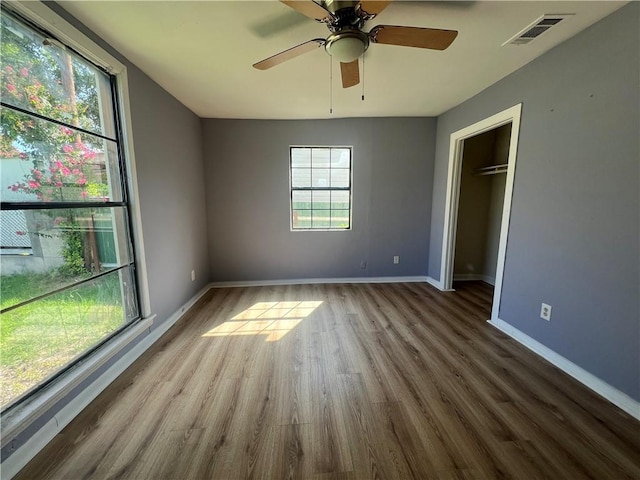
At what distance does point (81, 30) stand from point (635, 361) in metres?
3.99

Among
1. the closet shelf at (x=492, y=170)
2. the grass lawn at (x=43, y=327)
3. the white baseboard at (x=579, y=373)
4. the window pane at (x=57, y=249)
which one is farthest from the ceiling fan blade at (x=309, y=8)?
the closet shelf at (x=492, y=170)

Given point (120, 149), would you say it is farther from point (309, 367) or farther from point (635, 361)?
point (635, 361)

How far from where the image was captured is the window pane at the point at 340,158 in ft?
11.9

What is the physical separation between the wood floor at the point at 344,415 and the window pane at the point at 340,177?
2.14m

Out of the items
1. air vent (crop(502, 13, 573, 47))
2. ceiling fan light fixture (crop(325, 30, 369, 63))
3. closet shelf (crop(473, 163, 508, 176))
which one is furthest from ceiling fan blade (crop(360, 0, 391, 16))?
closet shelf (crop(473, 163, 508, 176))

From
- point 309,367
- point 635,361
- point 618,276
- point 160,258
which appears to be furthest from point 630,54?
point 160,258

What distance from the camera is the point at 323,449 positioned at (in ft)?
4.16

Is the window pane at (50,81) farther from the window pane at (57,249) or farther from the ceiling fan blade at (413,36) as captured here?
the ceiling fan blade at (413,36)

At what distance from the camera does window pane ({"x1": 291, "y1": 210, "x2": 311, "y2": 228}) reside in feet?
12.3

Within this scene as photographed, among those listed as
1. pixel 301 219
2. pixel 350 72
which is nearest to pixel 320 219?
pixel 301 219

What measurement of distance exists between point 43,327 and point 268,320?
167 cm

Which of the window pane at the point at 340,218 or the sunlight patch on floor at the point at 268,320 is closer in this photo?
the sunlight patch on floor at the point at 268,320

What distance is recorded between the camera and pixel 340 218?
3.79 metres

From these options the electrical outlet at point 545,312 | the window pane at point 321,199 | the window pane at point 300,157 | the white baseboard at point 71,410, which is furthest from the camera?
the window pane at point 321,199
